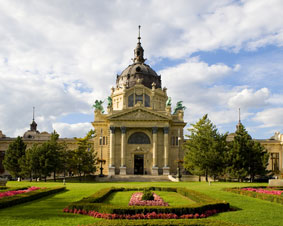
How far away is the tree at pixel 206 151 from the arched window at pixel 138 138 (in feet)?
40.3

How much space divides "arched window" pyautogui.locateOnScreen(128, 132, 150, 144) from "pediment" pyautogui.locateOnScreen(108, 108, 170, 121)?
3.89 metres

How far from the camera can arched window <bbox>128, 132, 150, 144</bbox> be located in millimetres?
69625

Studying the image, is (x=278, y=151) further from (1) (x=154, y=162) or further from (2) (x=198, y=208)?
(2) (x=198, y=208)

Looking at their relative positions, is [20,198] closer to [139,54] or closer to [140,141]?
[140,141]

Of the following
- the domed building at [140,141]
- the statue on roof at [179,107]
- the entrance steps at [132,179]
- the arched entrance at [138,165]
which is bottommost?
the entrance steps at [132,179]

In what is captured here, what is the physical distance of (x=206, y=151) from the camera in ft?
180

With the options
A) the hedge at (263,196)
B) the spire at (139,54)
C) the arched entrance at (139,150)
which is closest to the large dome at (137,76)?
the spire at (139,54)

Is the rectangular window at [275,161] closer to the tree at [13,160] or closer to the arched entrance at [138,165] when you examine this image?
the arched entrance at [138,165]

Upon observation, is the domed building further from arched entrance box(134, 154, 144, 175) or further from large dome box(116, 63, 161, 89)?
large dome box(116, 63, 161, 89)

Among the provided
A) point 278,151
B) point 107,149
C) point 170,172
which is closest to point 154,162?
point 170,172

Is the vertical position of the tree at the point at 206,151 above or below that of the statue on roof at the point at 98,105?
below

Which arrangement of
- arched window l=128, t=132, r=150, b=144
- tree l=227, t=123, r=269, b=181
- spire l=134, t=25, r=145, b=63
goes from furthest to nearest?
1. spire l=134, t=25, r=145, b=63
2. arched window l=128, t=132, r=150, b=144
3. tree l=227, t=123, r=269, b=181

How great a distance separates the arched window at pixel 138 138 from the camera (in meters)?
69.6

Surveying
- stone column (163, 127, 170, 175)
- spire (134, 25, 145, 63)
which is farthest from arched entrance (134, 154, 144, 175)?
spire (134, 25, 145, 63)
